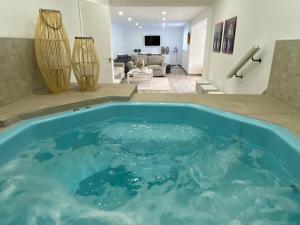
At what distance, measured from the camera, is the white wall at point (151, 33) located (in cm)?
1285

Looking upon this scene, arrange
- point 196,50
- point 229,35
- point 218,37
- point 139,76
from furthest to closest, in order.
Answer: point 196,50, point 139,76, point 218,37, point 229,35

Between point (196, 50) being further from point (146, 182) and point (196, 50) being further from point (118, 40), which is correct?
point (146, 182)

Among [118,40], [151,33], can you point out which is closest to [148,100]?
[118,40]

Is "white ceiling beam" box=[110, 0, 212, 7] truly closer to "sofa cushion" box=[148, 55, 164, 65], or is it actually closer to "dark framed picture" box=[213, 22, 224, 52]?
"dark framed picture" box=[213, 22, 224, 52]

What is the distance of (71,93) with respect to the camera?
2.72 meters

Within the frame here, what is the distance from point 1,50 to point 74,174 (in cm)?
145

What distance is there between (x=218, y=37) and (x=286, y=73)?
2.55 meters

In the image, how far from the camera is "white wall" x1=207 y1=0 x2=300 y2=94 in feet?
7.29

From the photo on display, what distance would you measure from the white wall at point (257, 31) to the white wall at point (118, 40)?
7.75 m

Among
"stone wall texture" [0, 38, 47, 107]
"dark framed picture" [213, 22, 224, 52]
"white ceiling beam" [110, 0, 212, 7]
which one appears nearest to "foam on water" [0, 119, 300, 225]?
"stone wall texture" [0, 38, 47, 107]

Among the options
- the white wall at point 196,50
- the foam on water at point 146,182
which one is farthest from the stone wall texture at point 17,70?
the white wall at point 196,50

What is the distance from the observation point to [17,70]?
2334mm

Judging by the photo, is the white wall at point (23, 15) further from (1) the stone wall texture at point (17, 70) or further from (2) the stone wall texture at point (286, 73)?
(2) the stone wall texture at point (286, 73)

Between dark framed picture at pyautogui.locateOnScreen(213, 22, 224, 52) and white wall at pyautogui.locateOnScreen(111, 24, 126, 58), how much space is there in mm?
7304
